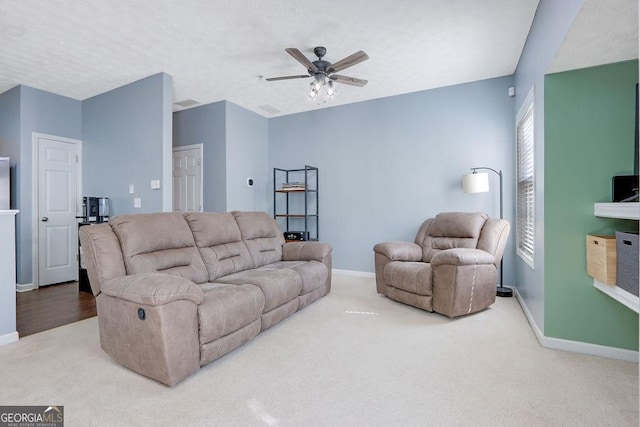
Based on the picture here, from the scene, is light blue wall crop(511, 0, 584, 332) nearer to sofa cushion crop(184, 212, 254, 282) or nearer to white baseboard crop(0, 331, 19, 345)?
sofa cushion crop(184, 212, 254, 282)

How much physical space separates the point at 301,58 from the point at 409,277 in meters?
2.28

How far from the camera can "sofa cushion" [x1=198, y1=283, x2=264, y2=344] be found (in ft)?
6.46

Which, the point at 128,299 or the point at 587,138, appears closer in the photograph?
the point at 128,299

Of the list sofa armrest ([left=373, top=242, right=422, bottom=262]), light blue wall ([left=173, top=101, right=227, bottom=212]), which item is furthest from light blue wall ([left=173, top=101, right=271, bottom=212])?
sofa armrest ([left=373, top=242, right=422, bottom=262])

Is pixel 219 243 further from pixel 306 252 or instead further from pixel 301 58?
pixel 301 58

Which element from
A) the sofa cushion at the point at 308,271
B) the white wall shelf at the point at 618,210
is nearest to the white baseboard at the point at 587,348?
the white wall shelf at the point at 618,210

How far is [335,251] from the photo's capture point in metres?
5.07

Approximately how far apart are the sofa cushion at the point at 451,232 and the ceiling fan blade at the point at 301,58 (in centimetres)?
223

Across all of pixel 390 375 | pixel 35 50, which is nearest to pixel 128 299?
pixel 390 375

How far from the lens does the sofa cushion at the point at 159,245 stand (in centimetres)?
234

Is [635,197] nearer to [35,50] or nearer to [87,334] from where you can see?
[87,334]

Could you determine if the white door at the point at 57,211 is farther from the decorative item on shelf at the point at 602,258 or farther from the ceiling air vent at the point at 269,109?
the decorative item on shelf at the point at 602,258

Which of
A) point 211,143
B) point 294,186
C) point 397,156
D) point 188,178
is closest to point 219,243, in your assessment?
point 294,186

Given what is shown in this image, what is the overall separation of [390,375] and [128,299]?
1639 millimetres
